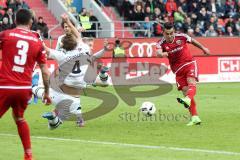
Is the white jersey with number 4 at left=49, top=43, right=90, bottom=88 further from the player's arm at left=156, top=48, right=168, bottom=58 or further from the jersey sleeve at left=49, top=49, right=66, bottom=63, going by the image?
the player's arm at left=156, top=48, right=168, bottom=58

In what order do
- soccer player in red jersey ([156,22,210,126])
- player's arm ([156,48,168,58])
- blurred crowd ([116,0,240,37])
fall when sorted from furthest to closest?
blurred crowd ([116,0,240,37]) → soccer player in red jersey ([156,22,210,126]) → player's arm ([156,48,168,58])

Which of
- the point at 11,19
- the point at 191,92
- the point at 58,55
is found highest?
the point at 58,55

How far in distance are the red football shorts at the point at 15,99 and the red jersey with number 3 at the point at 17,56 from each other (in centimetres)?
7

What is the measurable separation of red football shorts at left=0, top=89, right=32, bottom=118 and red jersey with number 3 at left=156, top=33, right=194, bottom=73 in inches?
248

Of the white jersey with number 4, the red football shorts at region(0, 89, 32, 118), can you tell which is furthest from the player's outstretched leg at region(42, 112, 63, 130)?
the red football shorts at region(0, 89, 32, 118)

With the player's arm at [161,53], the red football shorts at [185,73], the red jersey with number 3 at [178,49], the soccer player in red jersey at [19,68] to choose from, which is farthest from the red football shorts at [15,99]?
the red football shorts at [185,73]

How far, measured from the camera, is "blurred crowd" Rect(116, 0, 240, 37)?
37.1 m

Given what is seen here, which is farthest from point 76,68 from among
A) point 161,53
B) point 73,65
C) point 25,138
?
point 25,138

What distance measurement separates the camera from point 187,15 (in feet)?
128

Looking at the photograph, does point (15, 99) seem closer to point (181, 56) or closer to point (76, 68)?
point (76, 68)

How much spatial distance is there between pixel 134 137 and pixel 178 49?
343cm

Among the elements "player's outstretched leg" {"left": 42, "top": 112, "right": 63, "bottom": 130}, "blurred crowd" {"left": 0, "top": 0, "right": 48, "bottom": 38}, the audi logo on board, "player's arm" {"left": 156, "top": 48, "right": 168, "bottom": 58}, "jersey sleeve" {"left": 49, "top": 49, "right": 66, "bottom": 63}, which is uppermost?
"jersey sleeve" {"left": 49, "top": 49, "right": 66, "bottom": 63}

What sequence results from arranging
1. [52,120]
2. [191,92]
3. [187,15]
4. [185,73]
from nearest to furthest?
1. [52,120]
2. [191,92]
3. [185,73]
4. [187,15]

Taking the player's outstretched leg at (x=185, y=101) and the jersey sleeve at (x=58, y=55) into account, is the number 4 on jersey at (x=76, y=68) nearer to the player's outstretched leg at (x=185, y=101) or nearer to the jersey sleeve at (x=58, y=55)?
the jersey sleeve at (x=58, y=55)
